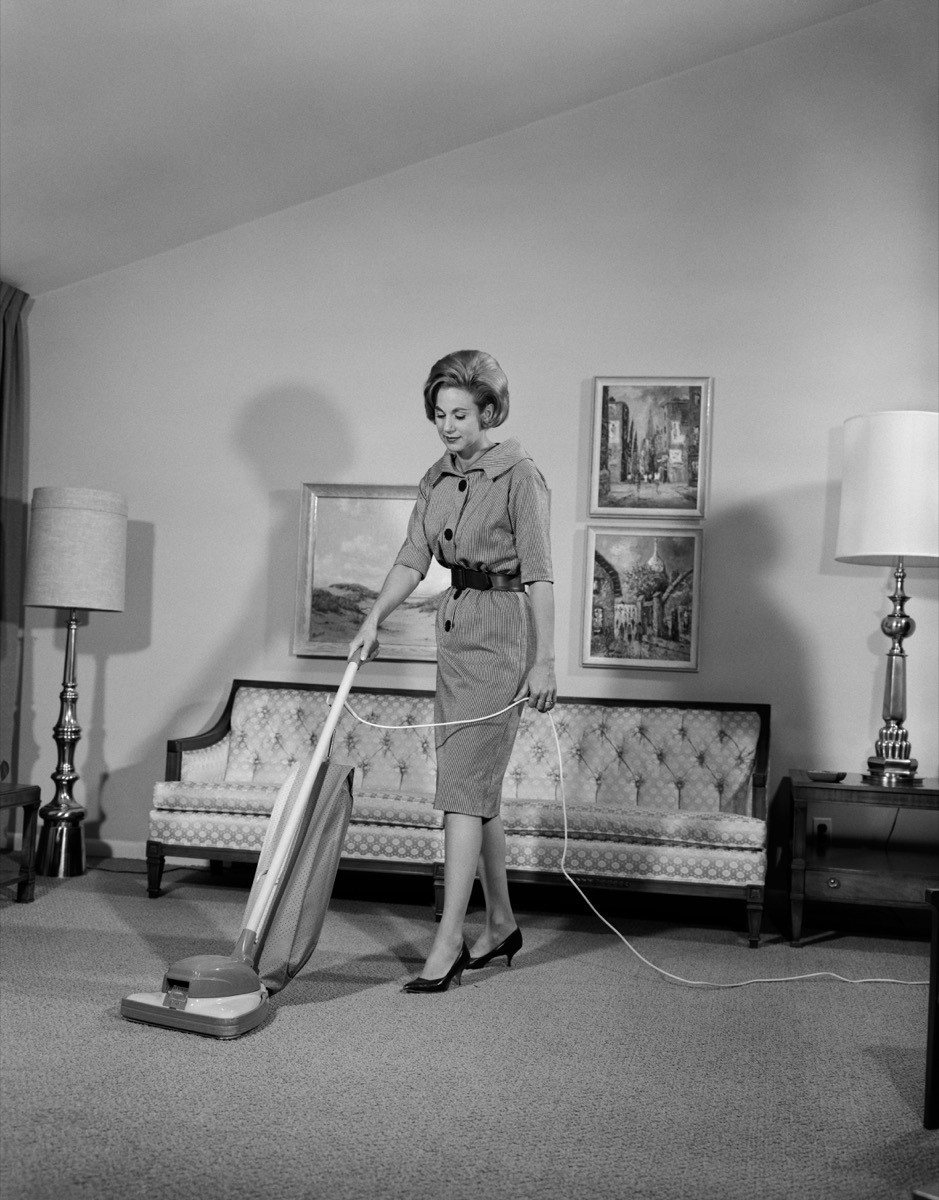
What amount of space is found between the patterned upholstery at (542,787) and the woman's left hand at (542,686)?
46.0 inches

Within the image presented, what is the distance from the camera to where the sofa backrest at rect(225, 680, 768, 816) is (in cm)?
434

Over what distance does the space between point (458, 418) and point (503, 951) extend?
4.59 feet

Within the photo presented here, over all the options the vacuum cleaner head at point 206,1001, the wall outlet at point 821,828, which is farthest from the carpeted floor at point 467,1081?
the wall outlet at point 821,828

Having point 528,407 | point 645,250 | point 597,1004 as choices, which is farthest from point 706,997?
point 645,250

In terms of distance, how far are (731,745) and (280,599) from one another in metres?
1.92

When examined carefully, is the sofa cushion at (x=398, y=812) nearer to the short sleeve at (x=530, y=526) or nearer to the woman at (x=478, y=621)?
the woman at (x=478, y=621)

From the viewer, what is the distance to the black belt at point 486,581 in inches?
117

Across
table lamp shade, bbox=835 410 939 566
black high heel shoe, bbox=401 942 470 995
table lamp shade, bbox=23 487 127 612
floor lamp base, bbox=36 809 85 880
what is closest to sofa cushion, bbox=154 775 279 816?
floor lamp base, bbox=36 809 85 880

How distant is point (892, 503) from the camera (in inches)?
154

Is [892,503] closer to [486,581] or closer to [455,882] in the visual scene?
[486,581]

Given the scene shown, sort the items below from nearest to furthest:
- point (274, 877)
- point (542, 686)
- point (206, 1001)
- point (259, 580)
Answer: point (206, 1001) → point (274, 877) → point (542, 686) → point (259, 580)

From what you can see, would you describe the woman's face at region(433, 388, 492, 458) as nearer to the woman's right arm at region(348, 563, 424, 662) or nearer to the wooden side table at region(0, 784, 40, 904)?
the woman's right arm at region(348, 563, 424, 662)

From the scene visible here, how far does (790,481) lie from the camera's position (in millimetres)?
4621

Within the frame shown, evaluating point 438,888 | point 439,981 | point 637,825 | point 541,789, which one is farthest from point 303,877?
point 541,789
